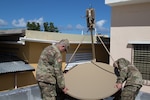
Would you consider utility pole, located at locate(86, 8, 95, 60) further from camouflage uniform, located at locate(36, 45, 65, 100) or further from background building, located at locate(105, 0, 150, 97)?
background building, located at locate(105, 0, 150, 97)

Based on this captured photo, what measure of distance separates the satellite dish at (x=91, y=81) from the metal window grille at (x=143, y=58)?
3.40 meters

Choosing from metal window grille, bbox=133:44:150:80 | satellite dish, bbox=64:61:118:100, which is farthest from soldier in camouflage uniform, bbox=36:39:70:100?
metal window grille, bbox=133:44:150:80

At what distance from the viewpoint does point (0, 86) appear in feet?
31.4

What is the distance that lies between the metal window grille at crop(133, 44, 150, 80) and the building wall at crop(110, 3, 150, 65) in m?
0.28

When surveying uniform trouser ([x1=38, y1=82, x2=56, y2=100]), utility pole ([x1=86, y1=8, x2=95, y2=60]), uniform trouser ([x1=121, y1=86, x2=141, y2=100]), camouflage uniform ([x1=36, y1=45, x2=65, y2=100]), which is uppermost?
utility pole ([x1=86, y1=8, x2=95, y2=60])

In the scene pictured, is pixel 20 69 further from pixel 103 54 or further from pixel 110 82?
pixel 103 54

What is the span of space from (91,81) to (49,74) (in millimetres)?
1377

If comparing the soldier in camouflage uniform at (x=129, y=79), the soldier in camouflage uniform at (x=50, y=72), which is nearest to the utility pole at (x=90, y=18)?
the soldier in camouflage uniform at (x=50, y=72)

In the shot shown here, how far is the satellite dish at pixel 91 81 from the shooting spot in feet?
16.6

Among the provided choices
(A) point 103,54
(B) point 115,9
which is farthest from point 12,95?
(A) point 103,54

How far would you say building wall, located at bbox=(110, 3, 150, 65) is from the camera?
886 cm

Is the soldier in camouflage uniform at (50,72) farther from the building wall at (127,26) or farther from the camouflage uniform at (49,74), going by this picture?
the building wall at (127,26)

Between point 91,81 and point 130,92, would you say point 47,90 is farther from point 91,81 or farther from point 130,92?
point 130,92

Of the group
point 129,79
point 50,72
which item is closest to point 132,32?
point 129,79
